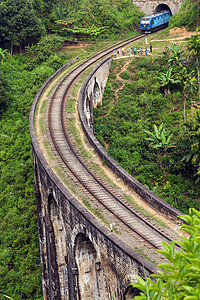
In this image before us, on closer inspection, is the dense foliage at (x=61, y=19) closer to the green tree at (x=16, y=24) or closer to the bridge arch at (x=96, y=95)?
the green tree at (x=16, y=24)

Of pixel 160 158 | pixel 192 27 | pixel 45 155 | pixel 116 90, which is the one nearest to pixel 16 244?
pixel 45 155

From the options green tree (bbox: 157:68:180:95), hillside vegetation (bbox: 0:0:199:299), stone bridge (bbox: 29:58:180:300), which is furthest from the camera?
green tree (bbox: 157:68:180:95)

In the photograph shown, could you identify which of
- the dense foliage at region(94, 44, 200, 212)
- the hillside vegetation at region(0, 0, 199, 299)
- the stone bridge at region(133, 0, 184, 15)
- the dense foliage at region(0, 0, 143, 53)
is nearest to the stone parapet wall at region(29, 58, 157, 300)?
the hillside vegetation at region(0, 0, 199, 299)

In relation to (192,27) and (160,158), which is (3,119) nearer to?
(160,158)

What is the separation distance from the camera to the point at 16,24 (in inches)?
1982

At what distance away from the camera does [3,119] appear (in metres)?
42.3

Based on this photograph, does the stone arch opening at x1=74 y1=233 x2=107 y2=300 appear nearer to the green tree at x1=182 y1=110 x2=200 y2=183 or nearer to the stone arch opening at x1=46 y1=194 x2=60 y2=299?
the stone arch opening at x1=46 y1=194 x2=60 y2=299

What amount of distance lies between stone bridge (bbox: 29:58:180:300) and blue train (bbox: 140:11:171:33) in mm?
28144

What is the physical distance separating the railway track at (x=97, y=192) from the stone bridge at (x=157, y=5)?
3137cm

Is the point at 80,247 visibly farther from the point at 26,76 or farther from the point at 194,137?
the point at 26,76

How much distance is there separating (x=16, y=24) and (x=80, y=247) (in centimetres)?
3768

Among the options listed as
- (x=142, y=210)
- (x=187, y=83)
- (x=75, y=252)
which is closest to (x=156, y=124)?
(x=187, y=83)

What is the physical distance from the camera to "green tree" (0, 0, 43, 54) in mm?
49906

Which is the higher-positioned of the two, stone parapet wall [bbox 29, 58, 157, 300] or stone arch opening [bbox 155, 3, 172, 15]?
stone arch opening [bbox 155, 3, 172, 15]
